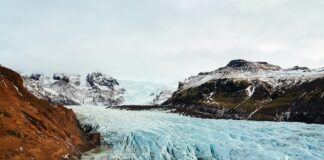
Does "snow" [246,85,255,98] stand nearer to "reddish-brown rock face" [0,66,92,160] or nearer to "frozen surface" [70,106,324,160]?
"frozen surface" [70,106,324,160]

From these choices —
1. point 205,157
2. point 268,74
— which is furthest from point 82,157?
point 268,74

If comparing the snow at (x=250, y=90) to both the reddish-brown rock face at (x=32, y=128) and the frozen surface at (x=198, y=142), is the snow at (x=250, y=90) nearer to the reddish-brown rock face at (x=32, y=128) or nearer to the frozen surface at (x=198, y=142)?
the frozen surface at (x=198, y=142)

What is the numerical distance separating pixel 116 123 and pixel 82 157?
17150mm

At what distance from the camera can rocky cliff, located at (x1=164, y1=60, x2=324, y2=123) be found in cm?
12888

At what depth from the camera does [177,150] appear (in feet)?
159

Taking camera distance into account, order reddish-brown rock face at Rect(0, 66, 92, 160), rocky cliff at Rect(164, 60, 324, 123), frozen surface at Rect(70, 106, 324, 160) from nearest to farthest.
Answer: reddish-brown rock face at Rect(0, 66, 92, 160), frozen surface at Rect(70, 106, 324, 160), rocky cliff at Rect(164, 60, 324, 123)

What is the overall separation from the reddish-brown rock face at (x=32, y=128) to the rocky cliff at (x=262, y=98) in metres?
79.6

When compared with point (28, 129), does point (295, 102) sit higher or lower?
higher

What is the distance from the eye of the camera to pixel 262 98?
162125 millimetres

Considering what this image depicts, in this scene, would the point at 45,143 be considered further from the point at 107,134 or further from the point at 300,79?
the point at 300,79

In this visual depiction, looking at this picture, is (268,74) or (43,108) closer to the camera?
(43,108)

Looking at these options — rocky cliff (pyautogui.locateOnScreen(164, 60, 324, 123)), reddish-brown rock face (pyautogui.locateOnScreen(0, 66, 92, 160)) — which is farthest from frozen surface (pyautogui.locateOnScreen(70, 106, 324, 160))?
rocky cliff (pyautogui.locateOnScreen(164, 60, 324, 123))

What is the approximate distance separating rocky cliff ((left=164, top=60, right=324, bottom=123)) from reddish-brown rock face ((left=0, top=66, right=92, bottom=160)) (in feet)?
261

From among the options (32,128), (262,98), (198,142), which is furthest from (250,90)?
(32,128)
